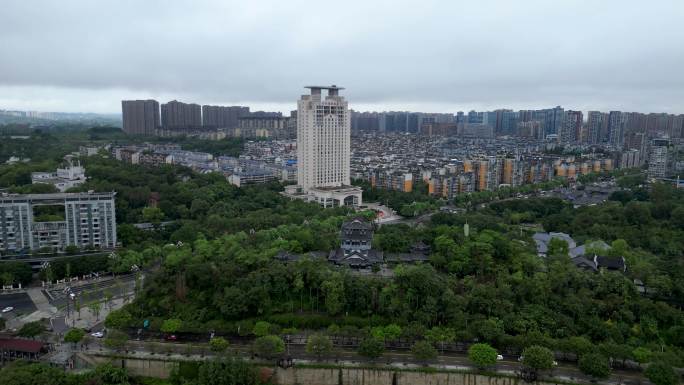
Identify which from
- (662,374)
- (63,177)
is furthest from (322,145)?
(662,374)

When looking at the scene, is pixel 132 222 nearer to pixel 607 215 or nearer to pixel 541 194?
pixel 607 215

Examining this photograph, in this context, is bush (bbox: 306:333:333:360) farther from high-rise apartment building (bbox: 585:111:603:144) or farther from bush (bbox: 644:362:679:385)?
high-rise apartment building (bbox: 585:111:603:144)

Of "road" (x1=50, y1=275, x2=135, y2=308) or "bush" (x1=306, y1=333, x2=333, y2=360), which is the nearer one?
"bush" (x1=306, y1=333, x2=333, y2=360)

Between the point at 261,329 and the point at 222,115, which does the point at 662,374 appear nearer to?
the point at 261,329

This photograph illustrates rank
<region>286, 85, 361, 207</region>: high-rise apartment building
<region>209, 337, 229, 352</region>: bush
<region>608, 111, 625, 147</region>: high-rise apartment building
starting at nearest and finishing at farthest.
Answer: <region>209, 337, 229, 352</region>: bush, <region>286, 85, 361, 207</region>: high-rise apartment building, <region>608, 111, 625, 147</region>: high-rise apartment building

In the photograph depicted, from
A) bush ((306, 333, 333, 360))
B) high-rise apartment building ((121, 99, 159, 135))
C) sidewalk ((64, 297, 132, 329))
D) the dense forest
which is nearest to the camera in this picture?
bush ((306, 333, 333, 360))

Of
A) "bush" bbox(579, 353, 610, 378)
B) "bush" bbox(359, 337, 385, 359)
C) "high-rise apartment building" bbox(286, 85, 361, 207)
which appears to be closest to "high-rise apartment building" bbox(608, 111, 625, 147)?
"high-rise apartment building" bbox(286, 85, 361, 207)

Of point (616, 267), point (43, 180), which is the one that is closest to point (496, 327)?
point (616, 267)
